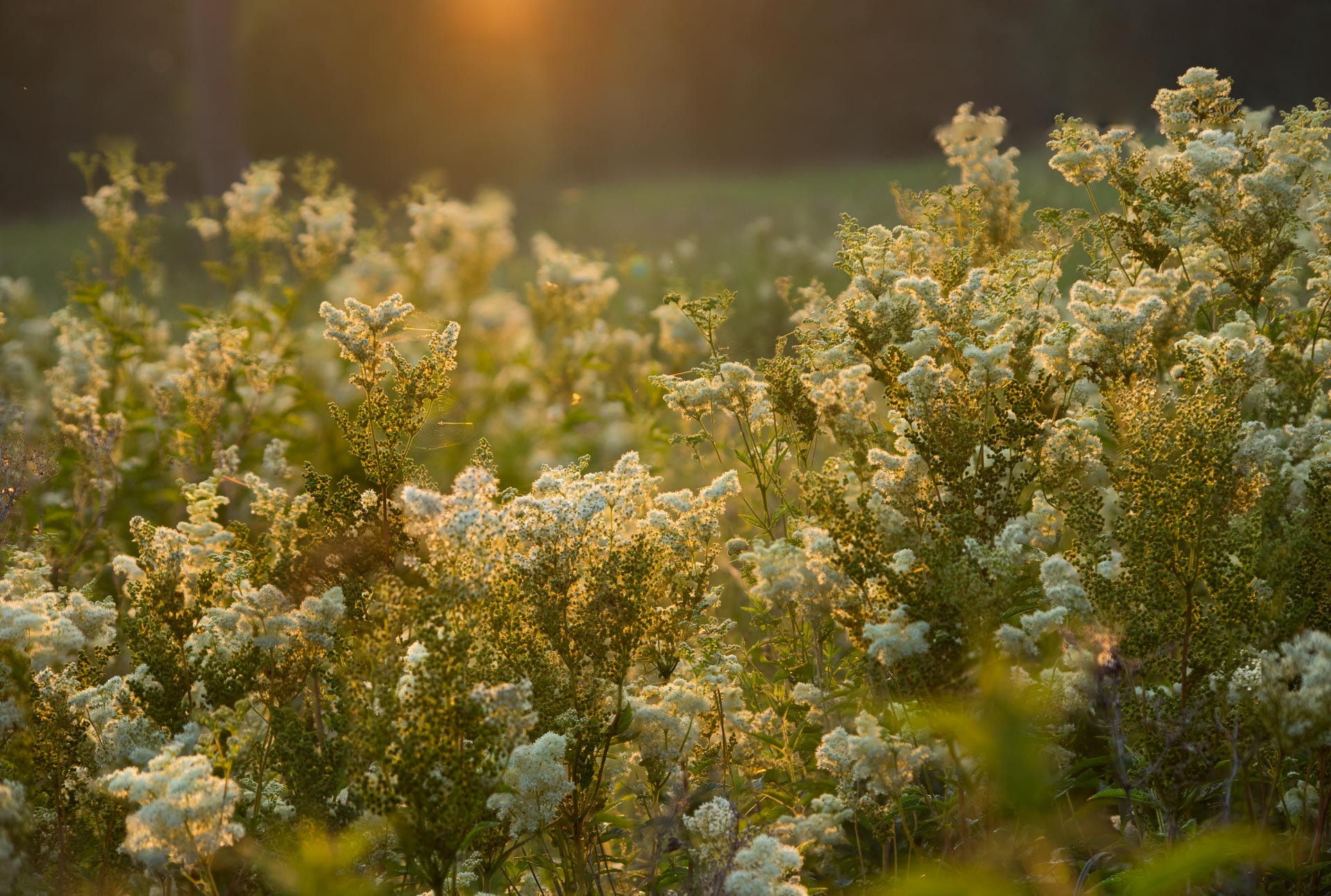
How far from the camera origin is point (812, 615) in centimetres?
342

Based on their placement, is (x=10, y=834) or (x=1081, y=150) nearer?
(x=10, y=834)

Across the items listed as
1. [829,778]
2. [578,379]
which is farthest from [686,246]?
[829,778]

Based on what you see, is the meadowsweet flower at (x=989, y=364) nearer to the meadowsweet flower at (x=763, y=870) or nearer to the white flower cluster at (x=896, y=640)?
the white flower cluster at (x=896, y=640)

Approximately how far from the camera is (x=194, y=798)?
263 centimetres

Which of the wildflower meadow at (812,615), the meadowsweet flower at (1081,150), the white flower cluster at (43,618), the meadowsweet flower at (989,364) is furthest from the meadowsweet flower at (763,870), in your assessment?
the meadowsweet flower at (1081,150)

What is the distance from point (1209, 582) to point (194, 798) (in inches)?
109

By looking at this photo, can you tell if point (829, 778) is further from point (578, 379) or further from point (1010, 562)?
point (578, 379)

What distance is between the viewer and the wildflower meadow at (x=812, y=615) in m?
3.01

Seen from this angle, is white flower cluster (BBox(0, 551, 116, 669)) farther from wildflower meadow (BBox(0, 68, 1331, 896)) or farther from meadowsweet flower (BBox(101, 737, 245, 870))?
meadowsweet flower (BBox(101, 737, 245, 870))

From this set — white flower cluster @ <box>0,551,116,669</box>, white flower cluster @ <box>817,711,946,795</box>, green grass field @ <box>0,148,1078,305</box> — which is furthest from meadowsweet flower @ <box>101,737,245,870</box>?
green grass field @ <box>0,148,1078,305</box>

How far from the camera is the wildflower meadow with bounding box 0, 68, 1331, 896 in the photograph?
301cm

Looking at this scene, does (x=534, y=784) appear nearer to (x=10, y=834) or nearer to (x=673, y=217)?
(x=10, y=834)

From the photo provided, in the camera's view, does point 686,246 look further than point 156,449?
Yes

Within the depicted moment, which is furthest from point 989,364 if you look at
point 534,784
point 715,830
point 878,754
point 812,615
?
point 534,784
